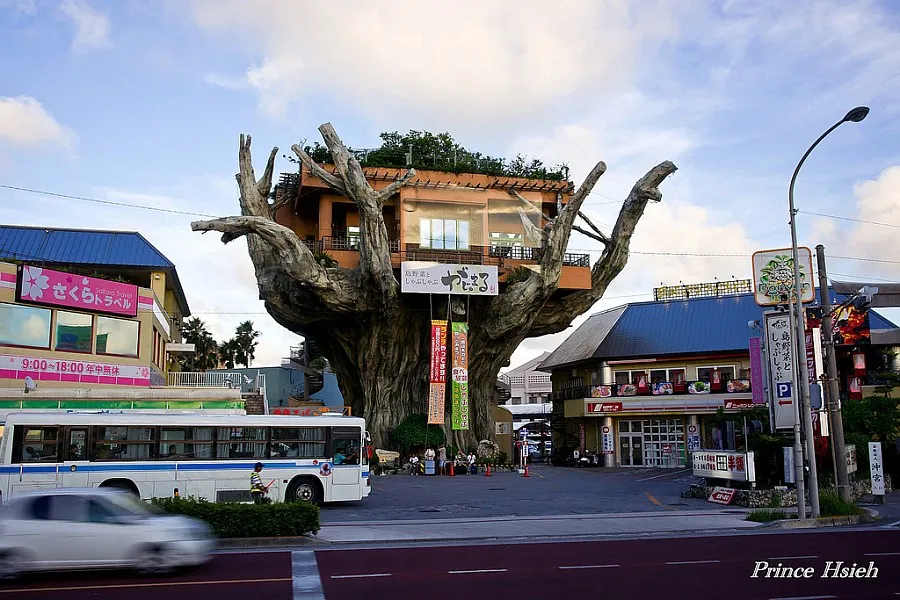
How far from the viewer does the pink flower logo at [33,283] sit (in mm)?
33125

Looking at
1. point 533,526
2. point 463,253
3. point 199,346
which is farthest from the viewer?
point 199,346

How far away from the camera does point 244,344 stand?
7900 centimetres

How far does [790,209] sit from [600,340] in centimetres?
3335

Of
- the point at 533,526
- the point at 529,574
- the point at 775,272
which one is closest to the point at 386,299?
the point at 775,272

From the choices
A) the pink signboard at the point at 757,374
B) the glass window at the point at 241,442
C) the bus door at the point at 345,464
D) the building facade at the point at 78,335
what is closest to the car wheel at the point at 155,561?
the glass window at the point at 241,442

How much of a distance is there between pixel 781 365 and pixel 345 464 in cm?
1365

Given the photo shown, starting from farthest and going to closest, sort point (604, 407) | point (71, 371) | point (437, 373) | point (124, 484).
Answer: point (604, 407) < point (437, 373) < point (71, 371) < point (124, 484)

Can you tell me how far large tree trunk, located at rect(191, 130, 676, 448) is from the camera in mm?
39062

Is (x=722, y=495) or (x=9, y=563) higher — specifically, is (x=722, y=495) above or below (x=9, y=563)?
below

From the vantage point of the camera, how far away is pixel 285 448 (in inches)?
952

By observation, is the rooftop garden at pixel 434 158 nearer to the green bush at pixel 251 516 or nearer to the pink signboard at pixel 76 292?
the pink signboard at pixel 76 292

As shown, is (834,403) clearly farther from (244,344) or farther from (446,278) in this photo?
(244,344)

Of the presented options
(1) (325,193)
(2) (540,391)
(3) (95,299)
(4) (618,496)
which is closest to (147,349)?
(3) (95,299)

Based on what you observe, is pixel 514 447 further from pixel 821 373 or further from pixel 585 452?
pixel 821 373
